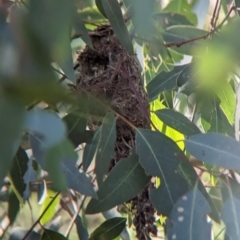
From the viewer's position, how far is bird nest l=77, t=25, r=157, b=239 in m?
1.20

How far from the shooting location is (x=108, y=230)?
127cm

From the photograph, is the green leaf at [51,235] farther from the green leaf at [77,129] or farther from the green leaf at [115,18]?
the green leaf at [115,18]

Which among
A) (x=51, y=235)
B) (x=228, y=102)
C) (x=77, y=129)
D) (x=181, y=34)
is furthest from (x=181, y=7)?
(x=51, y=235)

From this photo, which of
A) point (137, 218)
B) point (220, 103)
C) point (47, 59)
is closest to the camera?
point (47, 59)

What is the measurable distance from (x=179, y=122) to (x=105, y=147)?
9.3 inches

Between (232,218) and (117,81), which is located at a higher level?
(117,81)

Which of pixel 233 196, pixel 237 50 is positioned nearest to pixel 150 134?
pixel 233 196

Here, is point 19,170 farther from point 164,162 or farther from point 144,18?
point 144,18

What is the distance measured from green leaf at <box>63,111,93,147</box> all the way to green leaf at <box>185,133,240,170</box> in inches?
8.9

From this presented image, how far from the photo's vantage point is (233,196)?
98 centimetres

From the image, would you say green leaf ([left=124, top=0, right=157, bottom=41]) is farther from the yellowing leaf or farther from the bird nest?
the yellowing leaf

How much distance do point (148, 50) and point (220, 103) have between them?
1.12 feet

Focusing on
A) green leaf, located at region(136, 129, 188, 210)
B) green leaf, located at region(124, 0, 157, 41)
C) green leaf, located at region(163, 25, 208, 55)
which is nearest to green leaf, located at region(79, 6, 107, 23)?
green leaf, located at region(163, 25, 208, 55)

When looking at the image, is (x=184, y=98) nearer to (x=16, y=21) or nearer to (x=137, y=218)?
(x=137, y=218)
